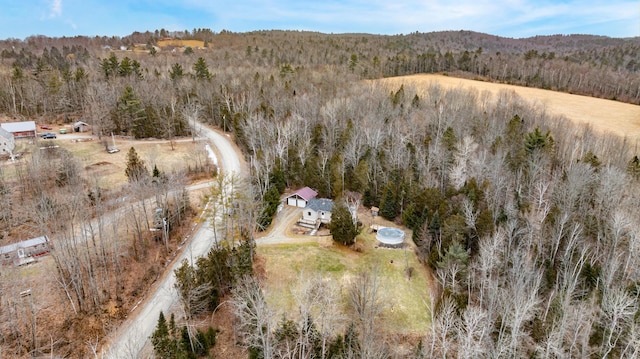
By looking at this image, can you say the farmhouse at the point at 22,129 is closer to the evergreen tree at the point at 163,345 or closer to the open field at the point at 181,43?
the evergreen tree at the point at 163,345

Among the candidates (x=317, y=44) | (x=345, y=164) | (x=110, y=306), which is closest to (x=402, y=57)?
(x=317, y=44)

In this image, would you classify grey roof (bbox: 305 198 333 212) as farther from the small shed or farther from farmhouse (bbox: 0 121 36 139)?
the small shed

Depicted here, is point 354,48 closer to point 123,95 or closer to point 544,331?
point 123,95

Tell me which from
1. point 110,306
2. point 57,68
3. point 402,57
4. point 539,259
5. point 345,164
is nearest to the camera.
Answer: point 110,306

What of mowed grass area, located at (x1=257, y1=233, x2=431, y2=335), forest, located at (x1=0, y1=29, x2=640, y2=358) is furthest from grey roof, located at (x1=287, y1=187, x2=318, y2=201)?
mowed grass area, located at (x1=257, y1=233, x2=431, y2=335)

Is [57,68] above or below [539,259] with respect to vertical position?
above

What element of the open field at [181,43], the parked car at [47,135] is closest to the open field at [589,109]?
the parked car at [47,135]

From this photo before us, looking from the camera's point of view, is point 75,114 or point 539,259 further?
point 75,114
